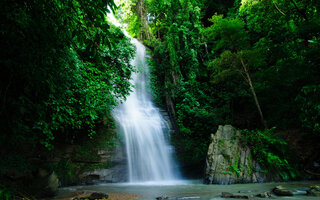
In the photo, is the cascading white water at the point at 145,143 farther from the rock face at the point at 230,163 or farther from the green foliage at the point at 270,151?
the green foliage at the point at 270,151

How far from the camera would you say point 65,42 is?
2701mm

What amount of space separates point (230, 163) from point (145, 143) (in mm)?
4214

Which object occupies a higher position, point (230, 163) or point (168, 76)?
point (168, 76)

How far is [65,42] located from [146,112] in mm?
9744

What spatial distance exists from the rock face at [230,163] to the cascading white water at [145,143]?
2857 mm

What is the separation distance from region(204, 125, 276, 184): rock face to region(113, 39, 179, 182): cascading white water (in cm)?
286

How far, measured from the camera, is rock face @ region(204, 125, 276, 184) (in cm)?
673

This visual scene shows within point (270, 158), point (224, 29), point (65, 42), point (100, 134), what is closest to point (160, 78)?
point (224, 29)

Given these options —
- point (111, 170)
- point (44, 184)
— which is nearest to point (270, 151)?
point (111, 170)

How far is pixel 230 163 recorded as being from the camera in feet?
23.0

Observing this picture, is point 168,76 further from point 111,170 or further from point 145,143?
point 111,170

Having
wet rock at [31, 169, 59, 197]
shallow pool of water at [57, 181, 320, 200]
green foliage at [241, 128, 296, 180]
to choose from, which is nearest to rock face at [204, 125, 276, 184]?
green foliage at [241, 128, 296, 180]

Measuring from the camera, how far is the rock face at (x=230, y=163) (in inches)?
265

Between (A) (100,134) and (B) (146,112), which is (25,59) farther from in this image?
(B) (146,112)
